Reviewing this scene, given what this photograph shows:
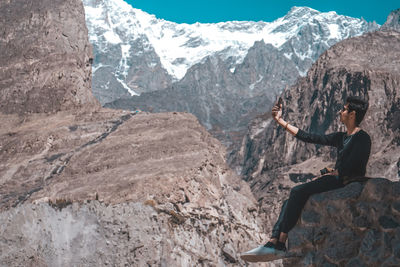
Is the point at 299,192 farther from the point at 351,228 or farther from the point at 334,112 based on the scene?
the point at 334,112

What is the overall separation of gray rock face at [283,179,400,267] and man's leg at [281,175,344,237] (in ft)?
0.26

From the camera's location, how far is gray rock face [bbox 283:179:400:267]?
20.0 ft

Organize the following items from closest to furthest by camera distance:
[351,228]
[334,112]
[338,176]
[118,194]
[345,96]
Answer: [351,228] < [338,176] < [118,194] < [345,96] < [334,112]

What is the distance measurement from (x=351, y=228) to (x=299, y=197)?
2.55 ft

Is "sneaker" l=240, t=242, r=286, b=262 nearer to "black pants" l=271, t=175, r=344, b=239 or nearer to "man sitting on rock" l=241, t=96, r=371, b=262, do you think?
"man sitting on rock" l=241, t=96, r=371, b=262

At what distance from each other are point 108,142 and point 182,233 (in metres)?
16.1

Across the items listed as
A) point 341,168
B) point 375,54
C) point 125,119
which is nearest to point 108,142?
point 125,119

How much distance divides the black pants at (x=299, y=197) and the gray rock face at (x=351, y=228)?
3.2 inches

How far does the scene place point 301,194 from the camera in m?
6.82

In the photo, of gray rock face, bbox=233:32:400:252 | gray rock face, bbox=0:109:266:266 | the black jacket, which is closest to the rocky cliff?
gray rock face, bbox=0:109:266:266

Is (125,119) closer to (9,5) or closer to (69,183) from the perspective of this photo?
(69,183)

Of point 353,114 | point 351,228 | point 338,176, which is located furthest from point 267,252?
point 353,114

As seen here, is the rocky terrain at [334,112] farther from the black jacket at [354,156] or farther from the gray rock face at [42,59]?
the black jacket at [354,156]

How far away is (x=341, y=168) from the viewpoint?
662 cm
